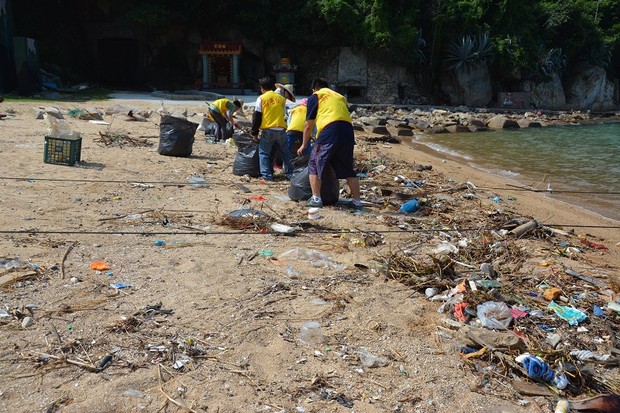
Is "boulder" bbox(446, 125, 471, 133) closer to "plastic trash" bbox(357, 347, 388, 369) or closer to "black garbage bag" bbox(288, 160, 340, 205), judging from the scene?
"black garbage bag" bbox(288, 160, 340, 205)

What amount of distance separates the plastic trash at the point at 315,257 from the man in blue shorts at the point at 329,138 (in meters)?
1.71

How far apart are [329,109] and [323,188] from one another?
3.02 ft

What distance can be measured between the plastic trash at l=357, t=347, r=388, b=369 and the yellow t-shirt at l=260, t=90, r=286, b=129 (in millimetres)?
5024

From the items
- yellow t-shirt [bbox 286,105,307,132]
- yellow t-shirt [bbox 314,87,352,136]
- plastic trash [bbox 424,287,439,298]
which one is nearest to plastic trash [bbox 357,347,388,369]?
plastic trash [bbox 424,287,439,298]

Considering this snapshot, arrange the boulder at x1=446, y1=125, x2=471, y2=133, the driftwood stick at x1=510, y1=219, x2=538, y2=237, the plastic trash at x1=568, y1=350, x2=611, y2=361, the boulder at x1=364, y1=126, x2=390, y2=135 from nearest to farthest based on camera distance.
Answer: the plastic trash at x1=568, y1=350, x2=611, y2=361 < the driftwood stick at x1=510, y1=219, x2=538, y2=237 < the boulder at x1=364, y1=126, x2=390, y2=135 < the boulder at x1=446, y1=125, x2=471, y2=133

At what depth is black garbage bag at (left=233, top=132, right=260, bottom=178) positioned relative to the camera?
851 cm

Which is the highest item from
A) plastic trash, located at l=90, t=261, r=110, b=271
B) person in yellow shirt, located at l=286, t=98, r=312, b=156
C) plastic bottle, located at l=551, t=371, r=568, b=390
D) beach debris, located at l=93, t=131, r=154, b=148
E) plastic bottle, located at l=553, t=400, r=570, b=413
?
person in yellow shirt, located at l=286, t=98, r=312, b=156

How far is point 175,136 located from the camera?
9555 millimetres

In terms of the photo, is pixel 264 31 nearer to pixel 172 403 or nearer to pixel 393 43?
pixel 393 43

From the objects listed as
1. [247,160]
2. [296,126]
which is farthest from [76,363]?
[296,126]

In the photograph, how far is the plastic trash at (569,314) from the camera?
397 cm

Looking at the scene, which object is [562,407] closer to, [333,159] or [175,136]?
[333,159]

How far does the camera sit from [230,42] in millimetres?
23828

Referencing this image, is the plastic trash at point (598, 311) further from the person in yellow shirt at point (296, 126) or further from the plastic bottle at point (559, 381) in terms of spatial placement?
the person in yellow shirt at point (296, 126)
